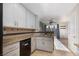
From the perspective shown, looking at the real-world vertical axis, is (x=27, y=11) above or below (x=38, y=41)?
above

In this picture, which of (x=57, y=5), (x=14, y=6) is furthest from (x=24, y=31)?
(x=57, y=5)

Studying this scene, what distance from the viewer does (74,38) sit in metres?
1.37

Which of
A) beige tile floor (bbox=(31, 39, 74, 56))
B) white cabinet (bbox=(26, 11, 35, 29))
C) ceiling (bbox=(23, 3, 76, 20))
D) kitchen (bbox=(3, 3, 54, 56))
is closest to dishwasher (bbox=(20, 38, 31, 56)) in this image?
kitchen (bbox=(3, 3, 54, 56))

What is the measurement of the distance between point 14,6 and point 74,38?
3.20 ft

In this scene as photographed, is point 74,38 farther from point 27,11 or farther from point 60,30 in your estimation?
point 27,11

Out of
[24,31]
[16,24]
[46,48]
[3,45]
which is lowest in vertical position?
[46,48]

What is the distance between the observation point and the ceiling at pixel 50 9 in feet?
4.12

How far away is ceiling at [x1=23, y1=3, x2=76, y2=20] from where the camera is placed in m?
1.26

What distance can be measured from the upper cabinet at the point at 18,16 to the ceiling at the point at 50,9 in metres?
0.09

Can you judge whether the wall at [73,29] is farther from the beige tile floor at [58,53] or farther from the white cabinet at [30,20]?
the white cabinet at [30,20]

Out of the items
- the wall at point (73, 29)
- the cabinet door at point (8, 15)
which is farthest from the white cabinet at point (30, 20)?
the wall at point (73, 29)

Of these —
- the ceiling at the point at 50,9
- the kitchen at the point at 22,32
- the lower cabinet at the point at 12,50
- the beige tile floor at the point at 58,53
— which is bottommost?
the beige tile floor at the point at 58,53

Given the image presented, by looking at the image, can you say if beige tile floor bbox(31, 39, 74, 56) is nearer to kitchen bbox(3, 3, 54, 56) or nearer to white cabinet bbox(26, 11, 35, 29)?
kitchen bbox(3, 3, 54, 56)

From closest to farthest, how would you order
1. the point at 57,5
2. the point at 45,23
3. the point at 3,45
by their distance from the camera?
1. the point at 3,45
2. the point at 57,5
3. the point at 45,23
